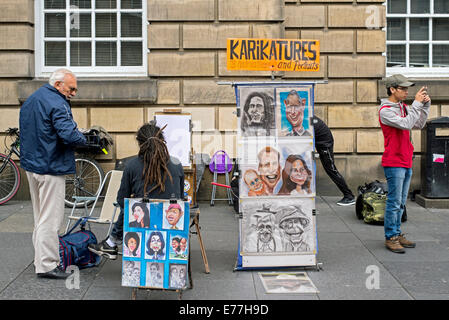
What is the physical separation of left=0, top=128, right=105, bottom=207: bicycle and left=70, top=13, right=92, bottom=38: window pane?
80.6 inches

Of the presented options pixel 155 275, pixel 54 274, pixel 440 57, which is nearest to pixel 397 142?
pixel 155 275

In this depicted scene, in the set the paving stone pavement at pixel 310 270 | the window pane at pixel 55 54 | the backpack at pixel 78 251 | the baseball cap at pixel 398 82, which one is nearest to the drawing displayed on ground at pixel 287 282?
the paving stone pavement at pixel 310 270

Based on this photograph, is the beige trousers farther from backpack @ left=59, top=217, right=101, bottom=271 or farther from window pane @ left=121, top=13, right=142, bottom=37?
window pane @ left=121, top=13, right=142, bottom=37

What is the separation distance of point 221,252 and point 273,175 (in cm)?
124

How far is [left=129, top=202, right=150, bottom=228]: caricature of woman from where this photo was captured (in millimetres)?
4805

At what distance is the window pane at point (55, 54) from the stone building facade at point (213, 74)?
0.31 metres

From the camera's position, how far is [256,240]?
5.72 m

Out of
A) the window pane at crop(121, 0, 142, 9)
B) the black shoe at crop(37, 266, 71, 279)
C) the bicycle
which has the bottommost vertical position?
the black shoe at crop(37, 266, 71, 279)

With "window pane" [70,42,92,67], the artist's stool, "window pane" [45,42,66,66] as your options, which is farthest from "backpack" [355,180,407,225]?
"window pane" [45,42,66,66]

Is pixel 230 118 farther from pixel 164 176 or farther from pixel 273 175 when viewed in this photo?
pixel 164 176

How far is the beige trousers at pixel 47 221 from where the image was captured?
5371 mm

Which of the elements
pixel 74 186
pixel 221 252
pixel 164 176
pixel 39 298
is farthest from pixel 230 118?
pixel 39 298

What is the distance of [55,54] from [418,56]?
6349 mm

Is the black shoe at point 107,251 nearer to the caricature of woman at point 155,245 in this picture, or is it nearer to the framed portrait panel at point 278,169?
the caricature of woman at point 155,245
